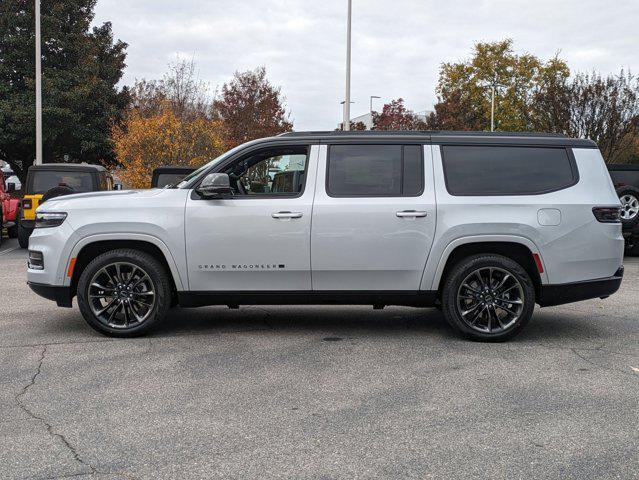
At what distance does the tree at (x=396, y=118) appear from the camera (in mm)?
41938

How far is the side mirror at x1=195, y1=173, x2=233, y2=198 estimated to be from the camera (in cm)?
624

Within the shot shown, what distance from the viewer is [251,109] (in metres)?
34.3

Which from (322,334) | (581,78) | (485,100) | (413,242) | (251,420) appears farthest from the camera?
A: (485,100)

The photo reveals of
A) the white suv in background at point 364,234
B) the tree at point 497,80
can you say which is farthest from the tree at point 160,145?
the tree at point 497,80

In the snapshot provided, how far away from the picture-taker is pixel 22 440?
3912 mm

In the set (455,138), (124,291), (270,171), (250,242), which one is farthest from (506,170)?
(124,291)

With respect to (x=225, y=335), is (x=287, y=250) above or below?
above

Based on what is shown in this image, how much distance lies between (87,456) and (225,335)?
3.03m

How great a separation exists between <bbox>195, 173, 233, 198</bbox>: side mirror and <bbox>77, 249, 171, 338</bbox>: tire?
0.79 m

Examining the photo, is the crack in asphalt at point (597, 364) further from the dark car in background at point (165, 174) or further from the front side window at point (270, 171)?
the dark car in background at point (165, 174)

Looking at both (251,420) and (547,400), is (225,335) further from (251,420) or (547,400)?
(547,400)

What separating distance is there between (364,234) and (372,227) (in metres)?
0.09

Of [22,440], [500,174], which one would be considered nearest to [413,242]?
[500,174]

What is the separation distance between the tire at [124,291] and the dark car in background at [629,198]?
30.6ft
